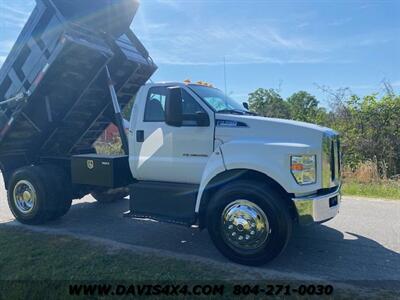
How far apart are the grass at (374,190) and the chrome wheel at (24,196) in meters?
6.86

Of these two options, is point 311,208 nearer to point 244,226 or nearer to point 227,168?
point 244,226

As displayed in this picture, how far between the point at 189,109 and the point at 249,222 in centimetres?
177

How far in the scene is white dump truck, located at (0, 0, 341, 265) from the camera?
471 centimetres

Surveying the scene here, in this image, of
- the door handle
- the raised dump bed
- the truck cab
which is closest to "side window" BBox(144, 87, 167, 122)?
the truck cab

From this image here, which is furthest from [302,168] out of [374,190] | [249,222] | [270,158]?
[374,190]

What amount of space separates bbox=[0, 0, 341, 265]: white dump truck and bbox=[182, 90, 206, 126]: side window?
0.02 m

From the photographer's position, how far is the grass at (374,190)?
30.2 ft

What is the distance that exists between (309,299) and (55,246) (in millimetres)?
3508

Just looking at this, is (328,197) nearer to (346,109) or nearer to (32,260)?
(32,260)

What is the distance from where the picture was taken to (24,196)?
686cm

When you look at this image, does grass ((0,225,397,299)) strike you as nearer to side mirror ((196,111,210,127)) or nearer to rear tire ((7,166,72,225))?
rear tire ((7,166,72,225))

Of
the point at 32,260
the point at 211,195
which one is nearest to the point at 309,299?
the point at 211,195

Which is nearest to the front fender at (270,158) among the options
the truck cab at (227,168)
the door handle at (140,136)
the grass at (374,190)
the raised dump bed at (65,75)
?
the truck cab at (227,168)

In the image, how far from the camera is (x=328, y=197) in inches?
189
